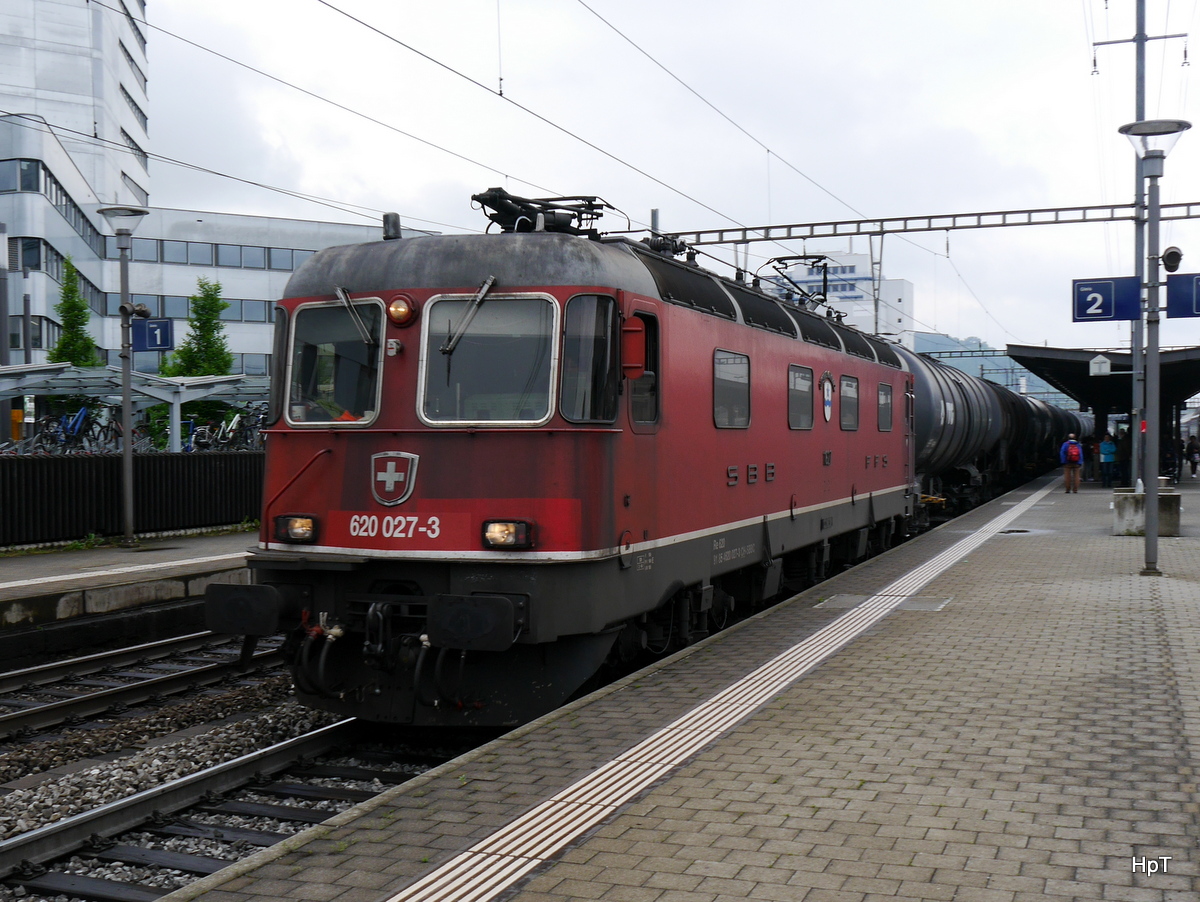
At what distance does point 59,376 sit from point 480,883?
1693 cm

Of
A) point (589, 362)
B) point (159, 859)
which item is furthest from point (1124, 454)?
point (159, 859)

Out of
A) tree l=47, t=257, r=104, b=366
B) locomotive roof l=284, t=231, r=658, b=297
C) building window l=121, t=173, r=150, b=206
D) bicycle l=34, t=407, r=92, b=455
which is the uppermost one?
building window l=121, t=173, r=150, b=206

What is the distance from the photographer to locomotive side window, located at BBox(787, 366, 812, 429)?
11703 mm

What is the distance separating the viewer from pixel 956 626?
393 inches

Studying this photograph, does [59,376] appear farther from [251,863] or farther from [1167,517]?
[1167,517]

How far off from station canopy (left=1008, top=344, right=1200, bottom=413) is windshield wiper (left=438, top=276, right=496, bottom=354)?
23.7 m

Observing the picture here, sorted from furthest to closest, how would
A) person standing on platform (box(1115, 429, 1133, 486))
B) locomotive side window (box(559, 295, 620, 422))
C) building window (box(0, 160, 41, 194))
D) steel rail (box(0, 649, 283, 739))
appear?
building window (box(0, 160, 41, 194))
person standing on platform (box(1115, 429, 1133, 486))
steel rail (box(0, 649, 283, 739))
locomotive side window (box(559, 295, 620, 422))

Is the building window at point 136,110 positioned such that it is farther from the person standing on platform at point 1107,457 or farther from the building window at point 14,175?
the person standing on platform at point 1107,457

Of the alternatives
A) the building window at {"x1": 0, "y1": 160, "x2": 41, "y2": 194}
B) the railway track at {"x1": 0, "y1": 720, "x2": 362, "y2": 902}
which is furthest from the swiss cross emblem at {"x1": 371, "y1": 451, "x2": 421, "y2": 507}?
the building window at {"x1": 0, "y1": 160, "x2": 41, "y2": 194}

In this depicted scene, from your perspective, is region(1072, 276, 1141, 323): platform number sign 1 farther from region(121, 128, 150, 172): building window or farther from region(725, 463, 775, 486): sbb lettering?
region(121, 128, 150, 172): building window

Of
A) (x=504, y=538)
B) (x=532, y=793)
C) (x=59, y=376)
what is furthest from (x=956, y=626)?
(x=59, y=376)

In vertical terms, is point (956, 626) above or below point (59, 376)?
below

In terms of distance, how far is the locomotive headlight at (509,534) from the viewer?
7.13 m

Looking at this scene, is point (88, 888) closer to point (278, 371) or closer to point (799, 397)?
point (278, 371)
